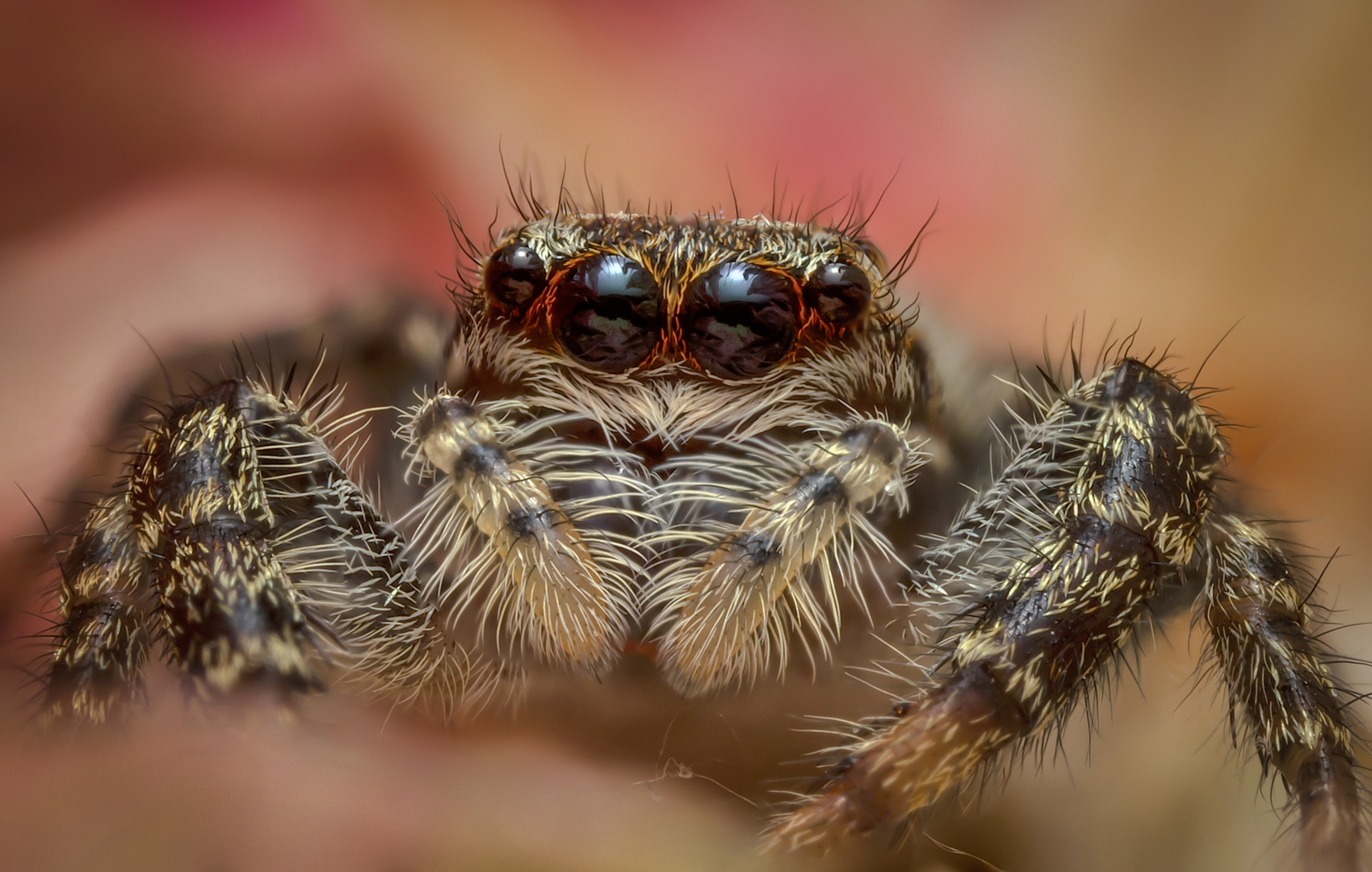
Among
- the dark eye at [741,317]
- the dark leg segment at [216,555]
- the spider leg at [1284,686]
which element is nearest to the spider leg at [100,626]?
the dark leg segment at [216,555]

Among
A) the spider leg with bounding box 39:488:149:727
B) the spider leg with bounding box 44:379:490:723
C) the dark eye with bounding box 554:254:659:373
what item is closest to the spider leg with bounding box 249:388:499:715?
the spider leg with bounding box 44:379:490:723

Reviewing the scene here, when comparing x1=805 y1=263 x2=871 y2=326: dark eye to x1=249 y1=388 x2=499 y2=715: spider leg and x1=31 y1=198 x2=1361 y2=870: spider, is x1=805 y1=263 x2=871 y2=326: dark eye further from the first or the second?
x1=249 y1=388 x2=499 y2=715: spider leg

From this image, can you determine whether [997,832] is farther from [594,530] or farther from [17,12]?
[17,12]

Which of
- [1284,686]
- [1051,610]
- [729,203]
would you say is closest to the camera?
[1051,610]

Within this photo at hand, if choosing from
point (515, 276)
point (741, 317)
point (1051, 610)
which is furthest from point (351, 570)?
point (1051, 610)

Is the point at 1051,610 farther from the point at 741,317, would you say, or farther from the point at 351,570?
the point at 351,570

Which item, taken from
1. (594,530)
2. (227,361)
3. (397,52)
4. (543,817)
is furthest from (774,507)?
(397,52)
